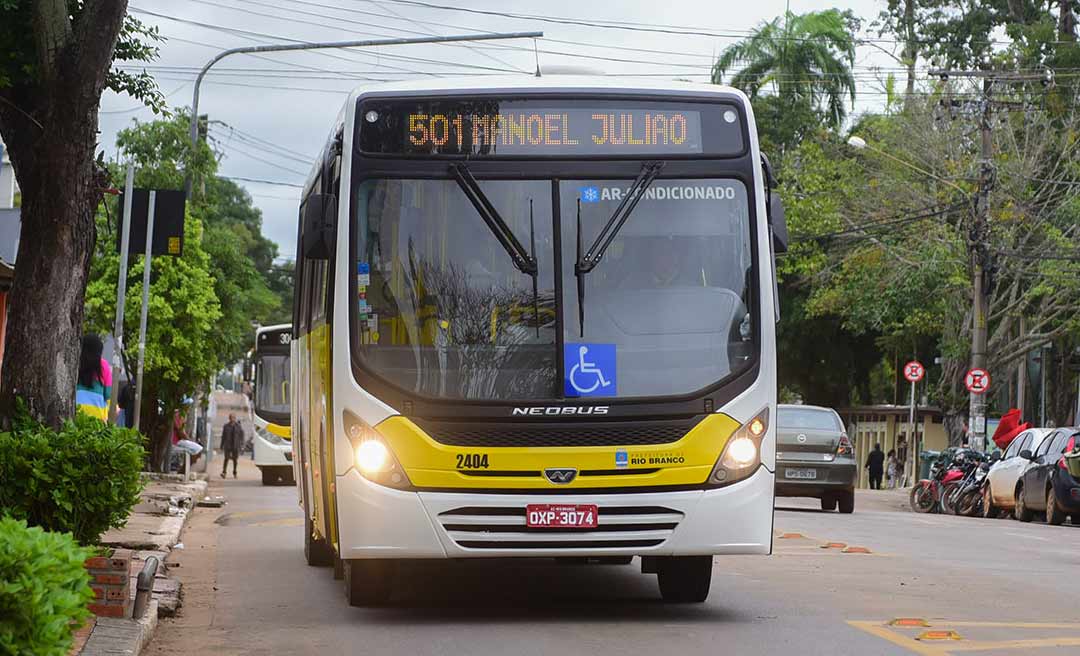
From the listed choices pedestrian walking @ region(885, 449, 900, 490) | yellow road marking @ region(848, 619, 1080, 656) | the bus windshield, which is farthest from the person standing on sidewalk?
yellow road marking @ region(848, 619, 1080, 656)

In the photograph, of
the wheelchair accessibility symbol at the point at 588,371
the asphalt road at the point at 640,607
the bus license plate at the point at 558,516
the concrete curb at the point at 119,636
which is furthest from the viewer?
the wheelchair accessibility symbol at the point at 588,371

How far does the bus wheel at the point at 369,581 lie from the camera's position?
10.9 m

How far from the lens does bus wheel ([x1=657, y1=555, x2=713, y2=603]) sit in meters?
11.4

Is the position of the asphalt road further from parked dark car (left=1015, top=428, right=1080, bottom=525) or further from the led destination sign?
parked dark car (left=1015, top=428, right=1080, bottom=525)

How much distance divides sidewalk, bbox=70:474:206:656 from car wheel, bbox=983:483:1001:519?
1291 centimetres

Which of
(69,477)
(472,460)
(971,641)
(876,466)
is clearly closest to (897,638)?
(971,641)

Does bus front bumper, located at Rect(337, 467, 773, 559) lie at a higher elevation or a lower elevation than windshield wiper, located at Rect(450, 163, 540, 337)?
lower

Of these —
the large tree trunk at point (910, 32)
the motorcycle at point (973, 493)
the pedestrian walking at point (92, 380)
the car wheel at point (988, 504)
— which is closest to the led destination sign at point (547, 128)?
the pedestrian walking at point (92, 380)

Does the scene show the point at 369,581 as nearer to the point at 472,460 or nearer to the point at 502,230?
the point at 472,460

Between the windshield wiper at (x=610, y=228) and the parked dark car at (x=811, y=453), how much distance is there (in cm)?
1545

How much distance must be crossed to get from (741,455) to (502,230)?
1.91 meters

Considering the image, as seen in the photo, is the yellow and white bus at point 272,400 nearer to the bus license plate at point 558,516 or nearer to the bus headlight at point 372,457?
the bus headlight at point 372,457

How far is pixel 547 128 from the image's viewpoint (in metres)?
10.7

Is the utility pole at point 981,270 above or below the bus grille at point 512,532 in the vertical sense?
above
